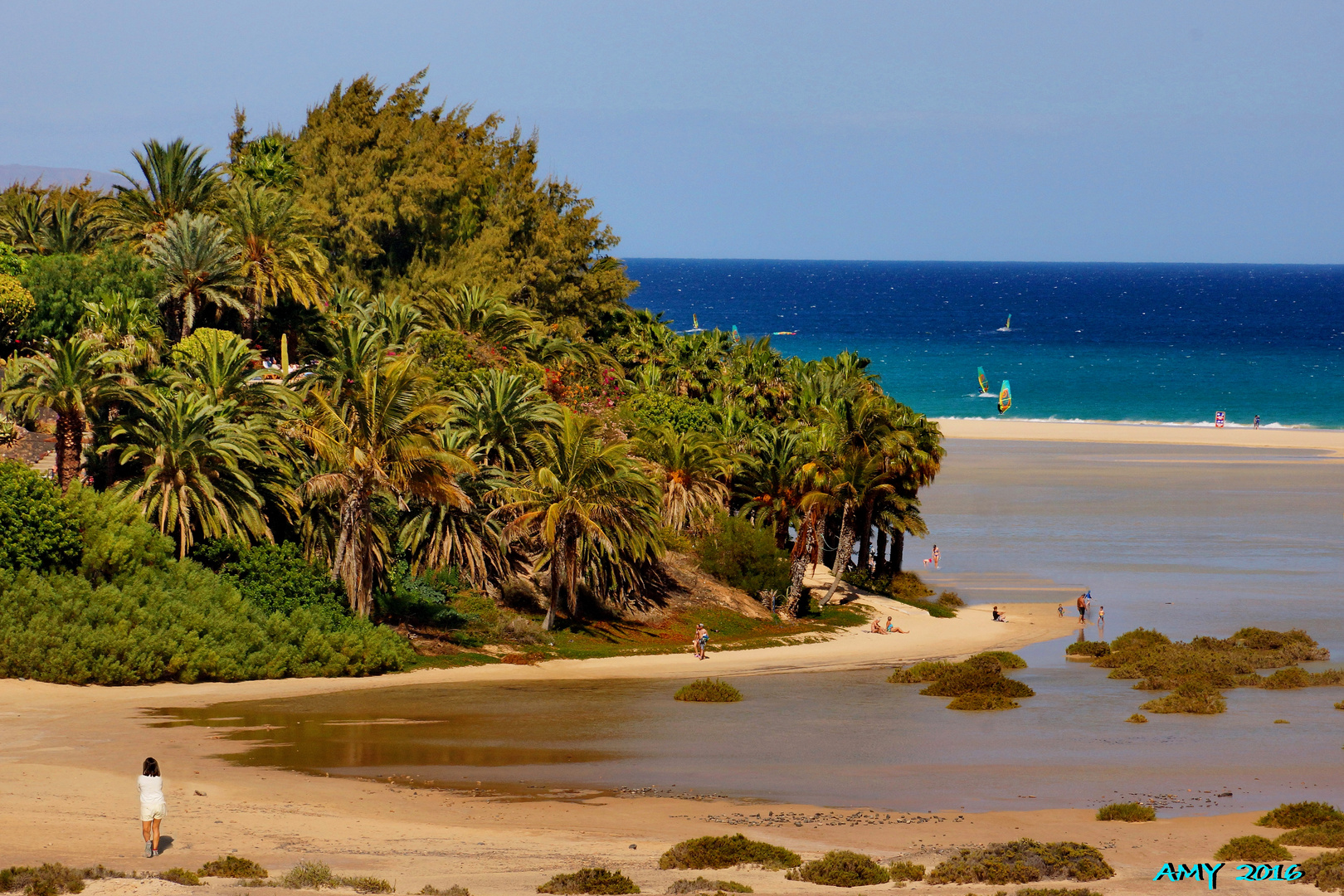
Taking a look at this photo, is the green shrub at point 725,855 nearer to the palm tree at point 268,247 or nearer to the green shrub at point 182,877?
the green shrub at point 182,877

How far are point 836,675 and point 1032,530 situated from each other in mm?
31023

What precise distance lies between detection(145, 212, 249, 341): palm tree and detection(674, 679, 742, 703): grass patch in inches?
837

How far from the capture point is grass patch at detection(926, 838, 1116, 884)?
18312mm

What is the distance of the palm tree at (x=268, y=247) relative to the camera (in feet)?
152

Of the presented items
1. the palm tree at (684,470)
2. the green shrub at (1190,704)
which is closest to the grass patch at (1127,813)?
the green shrub at (1190,704)

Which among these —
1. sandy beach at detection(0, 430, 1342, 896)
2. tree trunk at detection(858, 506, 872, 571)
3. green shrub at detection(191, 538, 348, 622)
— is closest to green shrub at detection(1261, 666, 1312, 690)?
sandy beach at detection(0, 430, 1342, 896)

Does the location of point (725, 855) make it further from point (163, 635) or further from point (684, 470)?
point (684, 470)

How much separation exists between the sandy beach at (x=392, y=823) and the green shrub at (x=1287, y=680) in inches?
399

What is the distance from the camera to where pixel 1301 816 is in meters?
22.1

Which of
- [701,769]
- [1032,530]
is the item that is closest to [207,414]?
[701,769]

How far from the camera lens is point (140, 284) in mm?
42906

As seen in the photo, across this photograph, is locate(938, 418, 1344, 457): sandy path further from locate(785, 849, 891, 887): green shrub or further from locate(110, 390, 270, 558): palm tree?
locate(785, 849, 891, 887): green shrub

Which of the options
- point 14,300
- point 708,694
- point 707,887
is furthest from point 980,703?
point 14,300

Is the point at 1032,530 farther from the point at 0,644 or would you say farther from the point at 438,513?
the point at 0,644
